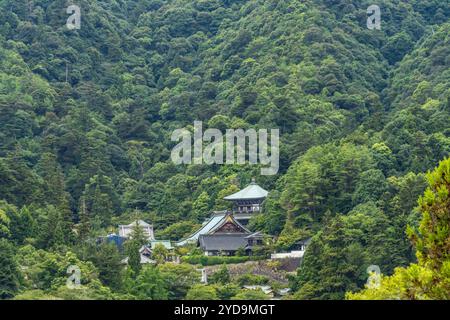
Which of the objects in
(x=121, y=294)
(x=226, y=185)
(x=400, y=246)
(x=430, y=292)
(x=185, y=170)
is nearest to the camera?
(x=430, y=292)

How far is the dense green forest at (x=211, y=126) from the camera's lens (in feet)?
Answer: 99.8

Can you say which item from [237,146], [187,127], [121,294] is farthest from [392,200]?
[187,127]

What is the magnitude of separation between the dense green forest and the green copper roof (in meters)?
0.84

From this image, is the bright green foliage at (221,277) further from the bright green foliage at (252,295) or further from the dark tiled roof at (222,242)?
the dark tiled roof at (222,242)

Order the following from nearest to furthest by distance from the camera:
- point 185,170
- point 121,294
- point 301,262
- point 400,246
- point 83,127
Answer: point 121,294
point 400,246
point 301,262
point 185,170
point 83,127

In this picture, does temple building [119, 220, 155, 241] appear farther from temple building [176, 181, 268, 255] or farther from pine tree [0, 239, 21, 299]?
pine tree [0, 239, 21, 299]

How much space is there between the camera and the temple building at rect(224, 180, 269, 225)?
134ft

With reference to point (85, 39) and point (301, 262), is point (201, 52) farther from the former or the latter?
point (301, 262)

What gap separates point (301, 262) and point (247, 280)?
1683 millimetres

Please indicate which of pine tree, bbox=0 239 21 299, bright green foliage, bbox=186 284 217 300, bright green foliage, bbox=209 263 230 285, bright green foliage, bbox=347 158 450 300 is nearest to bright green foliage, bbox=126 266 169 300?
bright green foliage, bbox=186 284 217 300

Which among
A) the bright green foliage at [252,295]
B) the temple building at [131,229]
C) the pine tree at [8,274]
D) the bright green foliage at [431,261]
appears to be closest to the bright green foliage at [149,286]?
the bright green foliage at [252,295]

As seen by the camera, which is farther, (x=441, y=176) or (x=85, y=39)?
(x=85, y=39)

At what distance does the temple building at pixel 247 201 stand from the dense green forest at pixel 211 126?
2.36ft

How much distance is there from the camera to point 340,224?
31.1m
